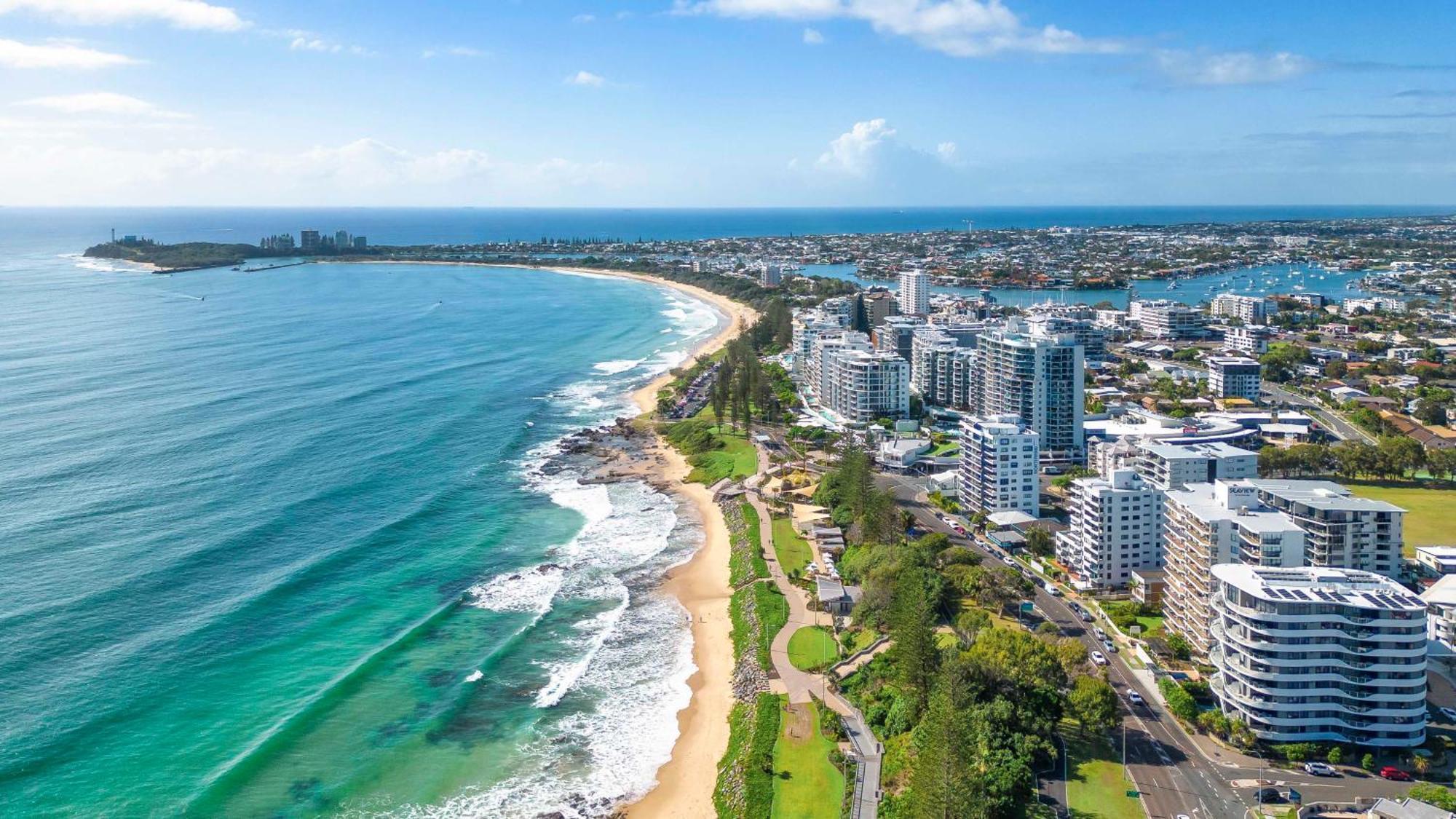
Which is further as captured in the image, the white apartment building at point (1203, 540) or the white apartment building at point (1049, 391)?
the white apartment building at point (1049, 391)

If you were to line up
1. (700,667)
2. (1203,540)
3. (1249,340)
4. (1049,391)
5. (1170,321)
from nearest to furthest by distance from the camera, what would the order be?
(1203,540), (700,667), (1049,391), (1249,340), (1170,321)

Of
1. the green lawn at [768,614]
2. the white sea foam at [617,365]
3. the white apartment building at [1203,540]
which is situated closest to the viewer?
the white apartment building at [1203,540]

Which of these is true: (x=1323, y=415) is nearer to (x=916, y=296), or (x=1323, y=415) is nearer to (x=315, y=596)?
(x=916, y=296)

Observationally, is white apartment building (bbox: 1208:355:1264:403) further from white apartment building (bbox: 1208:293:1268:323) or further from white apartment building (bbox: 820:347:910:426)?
white apartment building (bbox: 1208:293:1268:323)

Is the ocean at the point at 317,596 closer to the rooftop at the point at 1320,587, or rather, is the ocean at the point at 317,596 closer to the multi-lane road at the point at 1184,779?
the multi-lane road at the point at 1184,779

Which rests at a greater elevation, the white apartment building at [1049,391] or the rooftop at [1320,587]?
the white apartment building at [1049,391]

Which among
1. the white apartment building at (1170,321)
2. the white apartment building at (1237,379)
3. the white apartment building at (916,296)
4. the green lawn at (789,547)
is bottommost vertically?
the green lawn at (789,547)

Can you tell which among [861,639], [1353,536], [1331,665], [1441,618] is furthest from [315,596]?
[1441,618]

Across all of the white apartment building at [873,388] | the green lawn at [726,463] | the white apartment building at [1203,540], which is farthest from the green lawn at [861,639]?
the white apartment building at [873,388]
